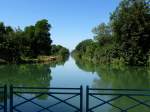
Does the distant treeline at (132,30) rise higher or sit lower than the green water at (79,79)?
higher

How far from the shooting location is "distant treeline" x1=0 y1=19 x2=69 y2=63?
55031mm

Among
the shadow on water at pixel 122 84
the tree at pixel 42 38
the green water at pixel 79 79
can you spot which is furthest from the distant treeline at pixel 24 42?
the shadow on water at pixel 122 84

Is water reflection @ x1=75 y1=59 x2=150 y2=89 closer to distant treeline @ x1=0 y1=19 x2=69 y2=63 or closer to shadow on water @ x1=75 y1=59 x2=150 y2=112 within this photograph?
shadow on water @ x1=75 y1=59 x2=150 y2=112

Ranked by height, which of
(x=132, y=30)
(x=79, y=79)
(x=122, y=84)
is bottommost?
(x=122, y=84)

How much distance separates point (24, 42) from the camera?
67500 millimetres

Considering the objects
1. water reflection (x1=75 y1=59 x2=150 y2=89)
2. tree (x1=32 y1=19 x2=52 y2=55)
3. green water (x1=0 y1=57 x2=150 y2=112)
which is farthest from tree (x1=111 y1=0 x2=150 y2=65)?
tree (x1=32 y1=19 x2=52 y2=55)

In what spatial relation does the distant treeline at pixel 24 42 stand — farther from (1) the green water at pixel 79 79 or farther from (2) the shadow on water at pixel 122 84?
(2) the shadow on water at pixel 122 84

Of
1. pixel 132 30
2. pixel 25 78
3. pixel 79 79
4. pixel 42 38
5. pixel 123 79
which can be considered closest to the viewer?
pixel 25 78

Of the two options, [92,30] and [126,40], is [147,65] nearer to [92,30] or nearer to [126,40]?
[126,40]

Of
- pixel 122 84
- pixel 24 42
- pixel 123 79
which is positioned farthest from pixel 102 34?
pixel 122 84

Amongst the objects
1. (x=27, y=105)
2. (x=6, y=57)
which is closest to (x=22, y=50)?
(x=6, y=57)

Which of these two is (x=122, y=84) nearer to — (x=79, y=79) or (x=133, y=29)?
(x=79, y=79)

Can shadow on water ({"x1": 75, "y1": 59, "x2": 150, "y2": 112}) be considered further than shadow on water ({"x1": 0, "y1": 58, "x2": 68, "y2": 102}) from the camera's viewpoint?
No

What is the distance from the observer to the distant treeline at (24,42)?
55031 mm
